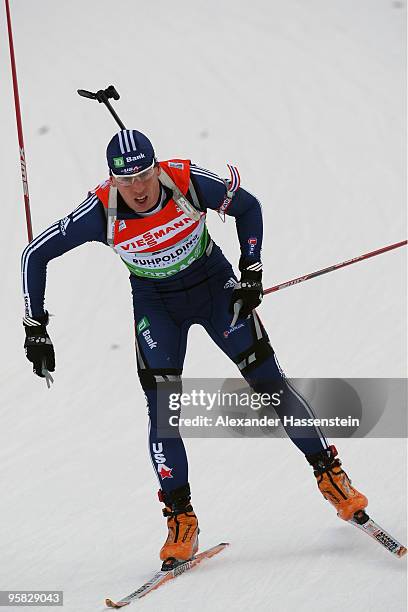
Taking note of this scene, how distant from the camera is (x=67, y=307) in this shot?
6941 mm

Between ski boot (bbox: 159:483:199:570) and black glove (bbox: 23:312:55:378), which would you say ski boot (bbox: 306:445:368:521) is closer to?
ski boot (bbox: 159:483:199:570)

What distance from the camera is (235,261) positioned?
24.2ft

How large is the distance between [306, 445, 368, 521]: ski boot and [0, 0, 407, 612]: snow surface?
0.63 ft

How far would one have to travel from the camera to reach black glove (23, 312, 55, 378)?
3.76 metres

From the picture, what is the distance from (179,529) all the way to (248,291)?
3.40ft

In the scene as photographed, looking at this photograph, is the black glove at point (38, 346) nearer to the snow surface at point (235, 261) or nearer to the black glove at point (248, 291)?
the black glove at point (248, 291)

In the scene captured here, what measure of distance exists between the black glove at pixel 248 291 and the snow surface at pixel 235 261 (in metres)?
1.05

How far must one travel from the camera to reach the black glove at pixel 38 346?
3.76 m

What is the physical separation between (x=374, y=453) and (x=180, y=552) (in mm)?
1557

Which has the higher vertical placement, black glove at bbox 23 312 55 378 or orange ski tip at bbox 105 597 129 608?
black glove at bbox 23 312 55 378

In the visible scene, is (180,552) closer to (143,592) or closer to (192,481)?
(143,592)

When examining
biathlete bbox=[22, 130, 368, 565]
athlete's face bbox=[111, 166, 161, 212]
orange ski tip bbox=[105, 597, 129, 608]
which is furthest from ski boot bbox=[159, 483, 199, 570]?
athlete's face bbox=[111, 166, 161, 212]

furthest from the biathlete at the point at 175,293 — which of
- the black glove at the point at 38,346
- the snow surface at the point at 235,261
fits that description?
the snow surface at the point at 235,261

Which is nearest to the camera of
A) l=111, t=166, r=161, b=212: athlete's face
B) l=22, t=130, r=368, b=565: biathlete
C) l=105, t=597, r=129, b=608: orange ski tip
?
l=105, t=597, r=129, b=608: orange ski tip
